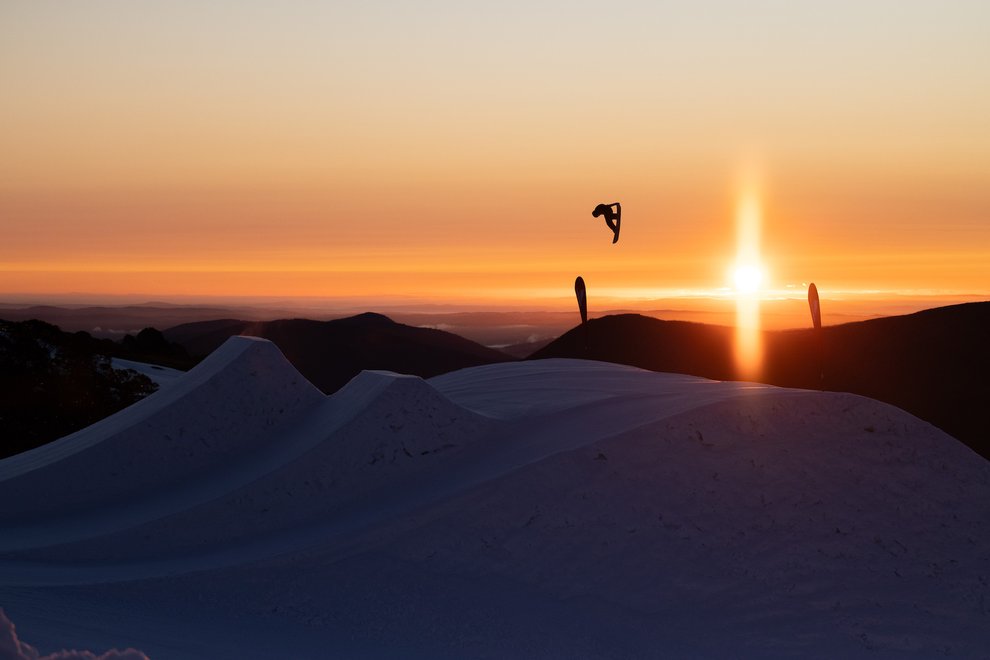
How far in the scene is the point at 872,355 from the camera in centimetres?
4456

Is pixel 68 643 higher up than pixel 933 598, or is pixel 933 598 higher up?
pixel 68 643

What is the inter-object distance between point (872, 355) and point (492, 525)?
34.5m

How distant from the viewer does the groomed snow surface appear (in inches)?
516

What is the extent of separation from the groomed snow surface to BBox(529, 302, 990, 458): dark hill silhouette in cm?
2221

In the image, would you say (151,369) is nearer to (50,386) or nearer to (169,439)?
(50,386)

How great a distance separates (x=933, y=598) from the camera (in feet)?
48.4

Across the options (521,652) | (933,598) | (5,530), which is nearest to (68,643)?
(521,652)

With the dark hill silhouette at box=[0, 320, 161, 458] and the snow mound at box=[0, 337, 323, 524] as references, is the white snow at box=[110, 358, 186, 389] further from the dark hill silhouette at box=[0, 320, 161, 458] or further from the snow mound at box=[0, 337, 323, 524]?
the snow mound at box=[0, 337, 323, 524]

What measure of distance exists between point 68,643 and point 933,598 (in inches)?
484

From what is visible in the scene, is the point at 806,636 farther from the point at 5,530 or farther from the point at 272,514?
the point at 5,530

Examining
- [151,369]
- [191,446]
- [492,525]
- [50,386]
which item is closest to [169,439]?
[191,446]

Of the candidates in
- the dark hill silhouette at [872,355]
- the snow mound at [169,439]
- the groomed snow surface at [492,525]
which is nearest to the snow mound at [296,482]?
the groomed snow surface at [492,525]

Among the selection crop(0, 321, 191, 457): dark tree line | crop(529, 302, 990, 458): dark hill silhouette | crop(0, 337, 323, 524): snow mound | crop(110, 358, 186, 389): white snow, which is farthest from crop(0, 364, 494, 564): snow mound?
crop(110, 358, 186, 389): white snow

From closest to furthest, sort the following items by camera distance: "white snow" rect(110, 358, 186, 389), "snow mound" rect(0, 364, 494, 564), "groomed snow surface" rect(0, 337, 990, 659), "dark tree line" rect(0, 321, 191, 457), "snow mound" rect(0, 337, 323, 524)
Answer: "groomed snow surface" rect(0, 337, 990, 659)
"snow mound" rect(0, 364, 494, 564)
"snow mound" rect(0, 337, 323, 524)
"dark tree line" rect(0, 321, 191, 457)
"white snow" rect(110, 358, 186, 389)
